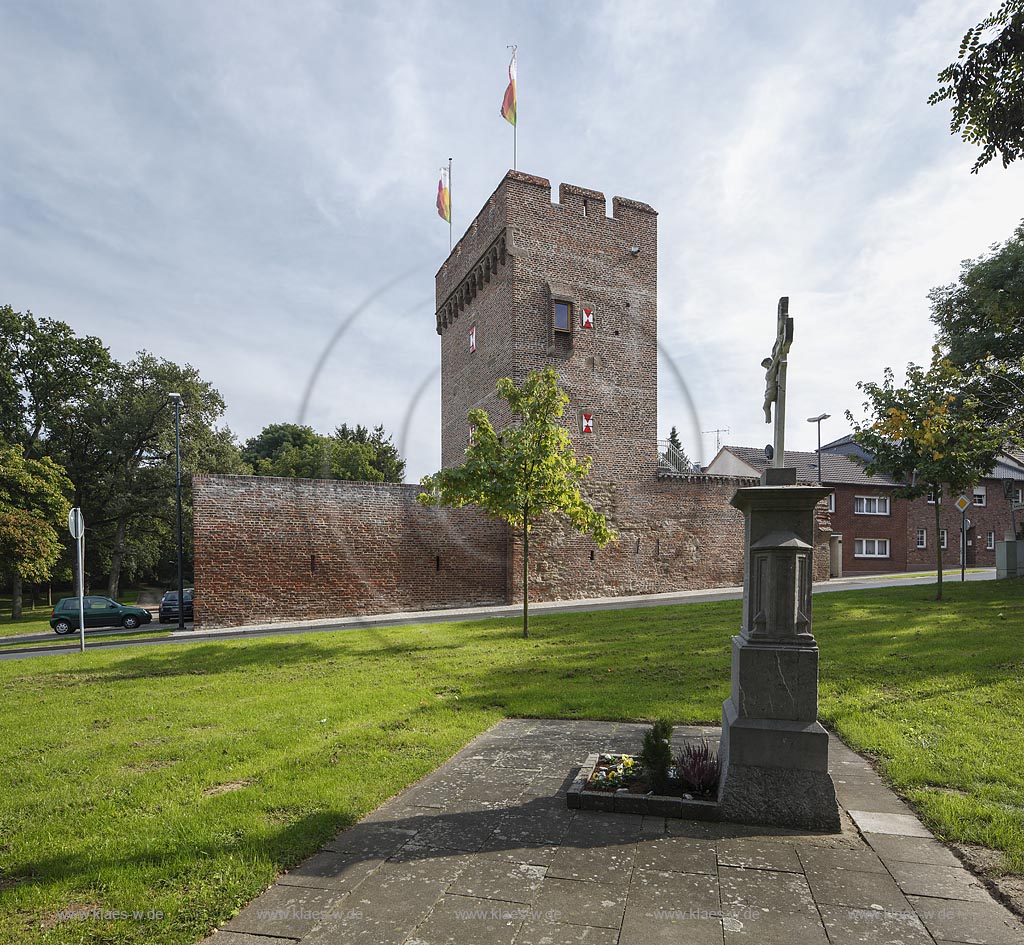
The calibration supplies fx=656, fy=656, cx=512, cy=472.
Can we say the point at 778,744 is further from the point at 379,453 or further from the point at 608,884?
the point at 379,453

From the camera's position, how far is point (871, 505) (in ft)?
132

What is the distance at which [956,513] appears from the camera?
43531mm

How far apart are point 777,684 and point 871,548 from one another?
133 feet

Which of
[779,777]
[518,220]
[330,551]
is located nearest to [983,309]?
[518,220]

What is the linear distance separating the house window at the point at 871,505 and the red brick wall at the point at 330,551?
26020 millimetres

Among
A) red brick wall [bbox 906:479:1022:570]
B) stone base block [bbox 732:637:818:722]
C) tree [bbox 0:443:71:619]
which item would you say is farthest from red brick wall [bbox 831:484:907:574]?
tree [bbox 0:443:71:619]

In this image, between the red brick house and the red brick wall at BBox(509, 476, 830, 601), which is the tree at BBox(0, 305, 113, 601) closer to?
the red brick wall at BBox(509, 476, 830, 601)

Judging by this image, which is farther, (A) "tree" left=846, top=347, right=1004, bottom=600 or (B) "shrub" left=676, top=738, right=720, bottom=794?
(A) "tree" left=846, top=347, right=1004, bottom=600

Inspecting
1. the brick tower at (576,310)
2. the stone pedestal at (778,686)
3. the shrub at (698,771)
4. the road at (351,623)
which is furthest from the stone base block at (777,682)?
the brick tower at (576,310)

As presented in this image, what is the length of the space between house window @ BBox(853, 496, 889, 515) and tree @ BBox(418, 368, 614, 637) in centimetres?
3012

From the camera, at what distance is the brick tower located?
24500 millimetres

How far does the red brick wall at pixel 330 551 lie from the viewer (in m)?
20.8

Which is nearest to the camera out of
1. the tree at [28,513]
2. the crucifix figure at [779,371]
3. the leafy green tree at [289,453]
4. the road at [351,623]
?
the crucifix figure at [779,371]

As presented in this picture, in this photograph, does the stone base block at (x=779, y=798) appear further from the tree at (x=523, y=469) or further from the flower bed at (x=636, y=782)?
the tree at (x=523, y=469)
